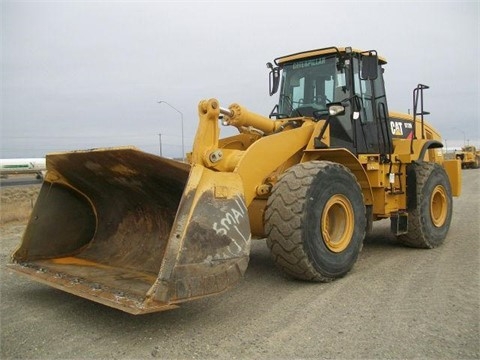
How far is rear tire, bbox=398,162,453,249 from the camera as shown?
7.34 m

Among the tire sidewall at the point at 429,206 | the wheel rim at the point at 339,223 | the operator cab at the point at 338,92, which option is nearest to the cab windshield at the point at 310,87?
the operator cab at the point at 338,92

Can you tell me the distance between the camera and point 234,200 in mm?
4355

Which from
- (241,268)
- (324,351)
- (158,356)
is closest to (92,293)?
(158,356)

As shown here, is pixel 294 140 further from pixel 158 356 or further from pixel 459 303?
pixel 158 356

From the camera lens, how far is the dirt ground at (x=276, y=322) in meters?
3.58

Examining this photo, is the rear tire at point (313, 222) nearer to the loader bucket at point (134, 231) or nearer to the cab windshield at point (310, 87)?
the loader bucket at point (134, 231)

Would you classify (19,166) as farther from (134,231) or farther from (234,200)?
(234,200)

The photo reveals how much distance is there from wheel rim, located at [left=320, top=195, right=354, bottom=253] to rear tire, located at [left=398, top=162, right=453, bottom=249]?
7.03ft

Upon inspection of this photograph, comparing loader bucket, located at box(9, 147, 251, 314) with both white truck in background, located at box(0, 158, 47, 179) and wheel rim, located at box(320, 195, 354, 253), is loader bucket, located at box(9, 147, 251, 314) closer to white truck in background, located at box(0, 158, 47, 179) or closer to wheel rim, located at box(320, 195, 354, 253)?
wheel rim, located at box(320, 195, 354, 253)

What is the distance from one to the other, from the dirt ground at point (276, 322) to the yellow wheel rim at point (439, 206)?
88.6 inches

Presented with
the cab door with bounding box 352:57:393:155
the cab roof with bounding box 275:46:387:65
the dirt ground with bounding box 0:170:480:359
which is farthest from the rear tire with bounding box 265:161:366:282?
the cab roof with bounding box 275:46:387:65

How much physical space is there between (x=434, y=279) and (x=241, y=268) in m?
2.58

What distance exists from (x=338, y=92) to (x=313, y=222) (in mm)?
2166

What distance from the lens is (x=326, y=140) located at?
6020 millimetres
